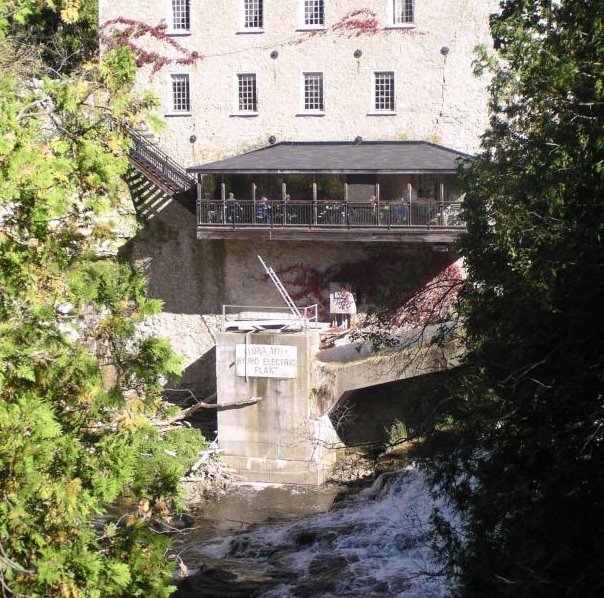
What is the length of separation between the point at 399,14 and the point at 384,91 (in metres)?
2.32

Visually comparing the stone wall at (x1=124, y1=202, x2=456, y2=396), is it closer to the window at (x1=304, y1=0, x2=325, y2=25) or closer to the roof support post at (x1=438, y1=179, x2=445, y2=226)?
the roof support post at (x1=438, y1=179, x2=445, y2=226)

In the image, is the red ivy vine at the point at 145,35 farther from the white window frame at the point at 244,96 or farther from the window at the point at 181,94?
the white window frame at the point at 244,96

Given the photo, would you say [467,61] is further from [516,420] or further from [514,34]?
[516,420]

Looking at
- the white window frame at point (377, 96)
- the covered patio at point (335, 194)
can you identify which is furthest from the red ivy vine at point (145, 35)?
the white window frame at point (377, 96)

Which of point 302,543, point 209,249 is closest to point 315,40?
point 209,249

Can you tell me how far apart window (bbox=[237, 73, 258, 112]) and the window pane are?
485 cm

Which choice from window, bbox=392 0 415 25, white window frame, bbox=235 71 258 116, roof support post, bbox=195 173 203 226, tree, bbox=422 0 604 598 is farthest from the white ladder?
tree, bbox=422 0 604 598

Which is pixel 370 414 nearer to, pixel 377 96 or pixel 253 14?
pixel 377 96

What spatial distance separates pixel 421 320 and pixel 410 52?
28.7 feet

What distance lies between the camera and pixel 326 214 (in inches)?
1099

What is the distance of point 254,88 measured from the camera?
102 feet

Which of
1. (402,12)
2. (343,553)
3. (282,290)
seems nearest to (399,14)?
(402,12)

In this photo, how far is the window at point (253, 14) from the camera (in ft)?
101

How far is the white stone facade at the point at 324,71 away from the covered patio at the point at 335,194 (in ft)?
3.09
